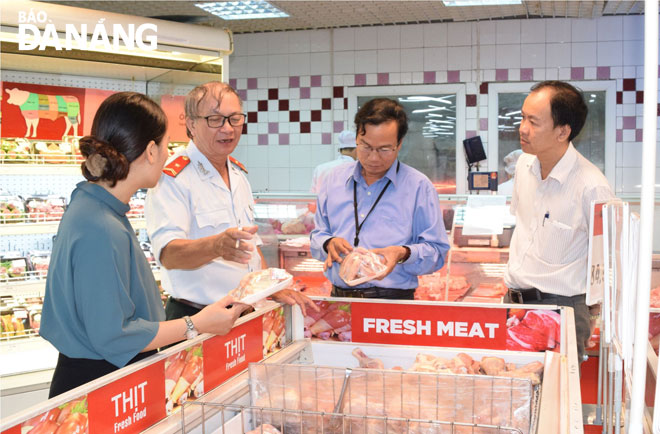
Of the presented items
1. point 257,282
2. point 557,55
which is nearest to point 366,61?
point 557,55

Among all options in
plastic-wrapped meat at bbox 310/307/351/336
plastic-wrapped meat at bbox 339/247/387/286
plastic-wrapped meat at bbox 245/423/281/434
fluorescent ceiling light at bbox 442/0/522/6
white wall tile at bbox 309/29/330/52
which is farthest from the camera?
white wall tile at bbox 309/29/330/52

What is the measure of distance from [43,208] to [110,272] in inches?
118

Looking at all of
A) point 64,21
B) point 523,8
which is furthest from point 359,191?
point 523,8

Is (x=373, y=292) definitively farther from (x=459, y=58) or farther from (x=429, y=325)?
(x=459, y=58)

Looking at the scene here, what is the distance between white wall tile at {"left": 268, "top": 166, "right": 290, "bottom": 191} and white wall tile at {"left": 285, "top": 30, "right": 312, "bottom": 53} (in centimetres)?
144

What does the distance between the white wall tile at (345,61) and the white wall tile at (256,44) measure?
0.91 m

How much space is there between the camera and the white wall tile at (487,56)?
24.2 feet

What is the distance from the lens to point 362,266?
2641mm

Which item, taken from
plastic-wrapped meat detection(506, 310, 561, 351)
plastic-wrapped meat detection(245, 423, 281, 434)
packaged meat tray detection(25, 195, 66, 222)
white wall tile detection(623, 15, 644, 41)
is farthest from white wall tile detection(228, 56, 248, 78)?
plastic-wrapped meat detection(245, 423, 281, 434)

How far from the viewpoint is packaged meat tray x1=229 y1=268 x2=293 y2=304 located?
6.40 ft

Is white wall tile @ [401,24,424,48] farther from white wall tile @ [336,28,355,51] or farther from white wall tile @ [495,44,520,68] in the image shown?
white wall tile @ [495,44,520,68]

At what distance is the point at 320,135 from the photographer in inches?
312

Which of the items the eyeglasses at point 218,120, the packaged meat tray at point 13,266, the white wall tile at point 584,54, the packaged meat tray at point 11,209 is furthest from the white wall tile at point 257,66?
the eyeglasses at point 218,120

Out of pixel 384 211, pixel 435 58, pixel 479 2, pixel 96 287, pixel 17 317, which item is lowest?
pixel 17 317
